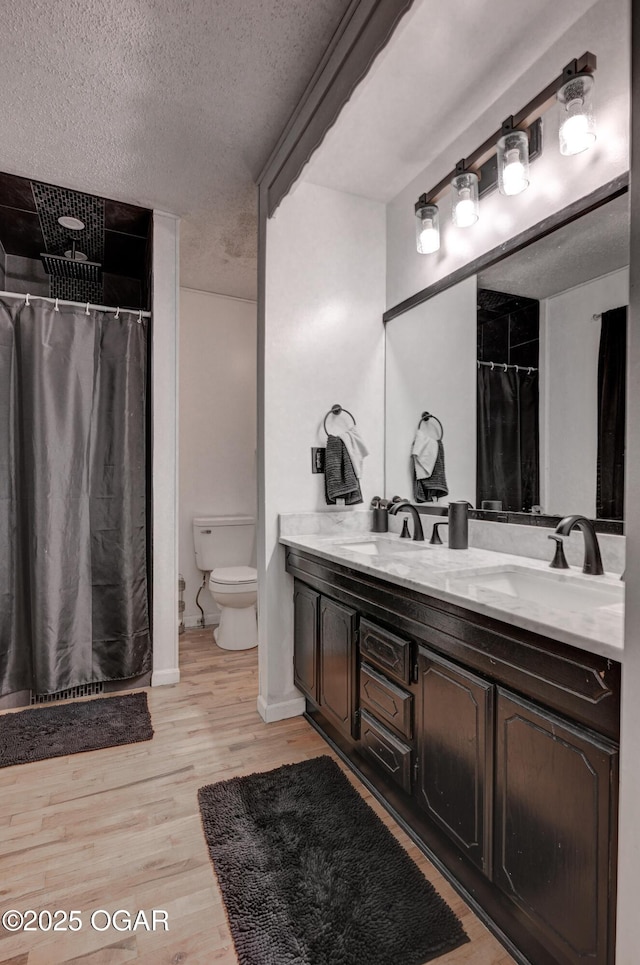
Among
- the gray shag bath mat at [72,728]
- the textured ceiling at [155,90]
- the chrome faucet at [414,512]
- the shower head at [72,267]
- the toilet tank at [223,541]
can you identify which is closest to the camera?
the textured ceiling at [155,90]

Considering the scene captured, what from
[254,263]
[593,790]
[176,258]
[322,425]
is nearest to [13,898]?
[593,790]

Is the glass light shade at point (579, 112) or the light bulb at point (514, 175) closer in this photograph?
the glass light shade at point (579, 112)

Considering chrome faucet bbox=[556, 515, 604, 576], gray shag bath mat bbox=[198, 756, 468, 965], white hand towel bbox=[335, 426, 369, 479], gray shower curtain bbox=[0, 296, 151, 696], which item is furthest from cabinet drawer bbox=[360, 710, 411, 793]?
gray shower curtain bbox=[0, 296, 151, 696]

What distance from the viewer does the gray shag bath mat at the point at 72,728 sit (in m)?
2.08

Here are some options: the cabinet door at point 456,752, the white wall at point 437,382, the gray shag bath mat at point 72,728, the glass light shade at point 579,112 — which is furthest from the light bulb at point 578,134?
the gray shag bath mat at point 72,728

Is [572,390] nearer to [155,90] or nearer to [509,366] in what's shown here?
[509,366]

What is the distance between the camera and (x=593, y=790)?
908mm

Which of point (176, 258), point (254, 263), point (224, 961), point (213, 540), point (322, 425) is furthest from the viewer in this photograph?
point (213, 540)

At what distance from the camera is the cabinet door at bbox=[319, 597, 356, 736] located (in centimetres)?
182

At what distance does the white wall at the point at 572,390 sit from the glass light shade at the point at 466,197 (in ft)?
1.53

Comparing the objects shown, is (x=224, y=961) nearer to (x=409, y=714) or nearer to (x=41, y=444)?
(x=409, y=714)

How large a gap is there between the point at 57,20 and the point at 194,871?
102 inches

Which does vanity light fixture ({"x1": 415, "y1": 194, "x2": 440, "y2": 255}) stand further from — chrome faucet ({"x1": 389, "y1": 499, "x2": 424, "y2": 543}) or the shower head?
the shower head

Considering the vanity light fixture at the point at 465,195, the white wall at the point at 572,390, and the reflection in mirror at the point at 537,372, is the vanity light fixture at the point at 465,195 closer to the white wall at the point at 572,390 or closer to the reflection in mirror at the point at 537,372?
the reflection in mirror at the point at 537,372
